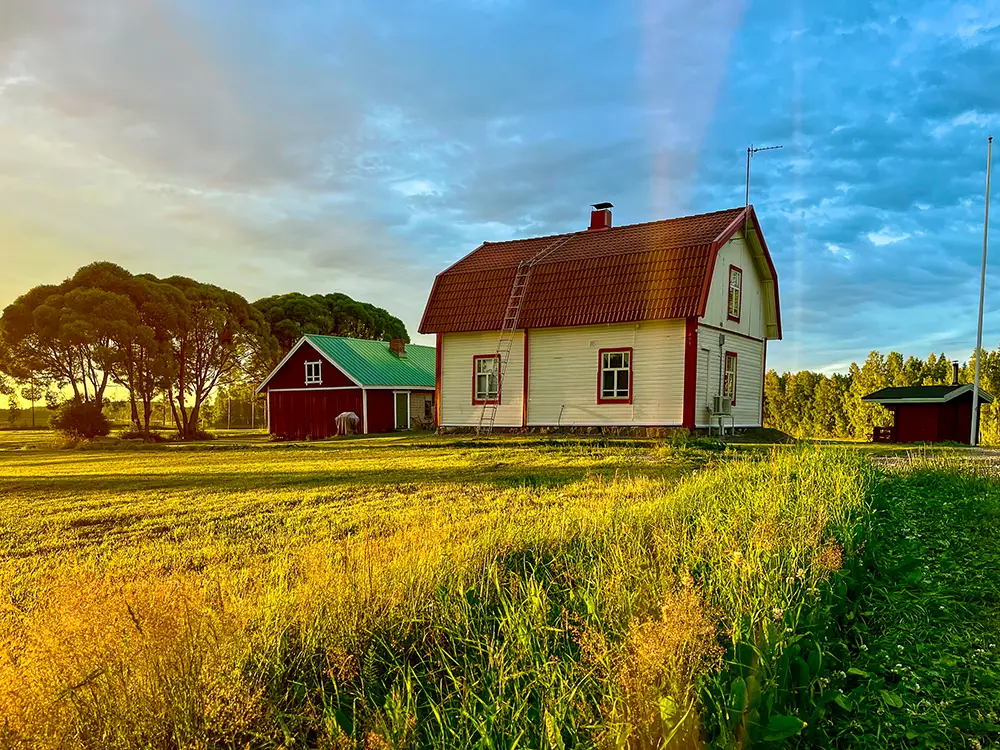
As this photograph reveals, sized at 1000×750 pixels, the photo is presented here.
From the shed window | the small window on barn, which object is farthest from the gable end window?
the shed window

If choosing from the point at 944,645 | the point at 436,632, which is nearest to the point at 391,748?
the point at 436,632

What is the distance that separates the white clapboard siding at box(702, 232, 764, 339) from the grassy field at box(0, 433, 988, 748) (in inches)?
541

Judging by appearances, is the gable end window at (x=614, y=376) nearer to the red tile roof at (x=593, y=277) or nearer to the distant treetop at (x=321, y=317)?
the red tile roof at (x=593, y=277)

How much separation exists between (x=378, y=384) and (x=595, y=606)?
89.4 ft

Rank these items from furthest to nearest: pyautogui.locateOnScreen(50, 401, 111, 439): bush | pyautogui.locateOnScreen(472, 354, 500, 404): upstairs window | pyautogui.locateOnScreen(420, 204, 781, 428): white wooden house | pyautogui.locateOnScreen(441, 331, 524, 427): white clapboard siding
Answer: pyautogui.locateOnScreen(50, 401, 111, 439): bush
pyautogui.locateOnScreen(472, 354, 500, 404): upstairs window
pyautogui.locateOnScreen(441, 331, 524, 427): white clapboard siding
pyautogui.locateOnScreen(420, 204, 781, 428): white wooden house

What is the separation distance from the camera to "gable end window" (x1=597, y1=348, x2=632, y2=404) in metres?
19.8

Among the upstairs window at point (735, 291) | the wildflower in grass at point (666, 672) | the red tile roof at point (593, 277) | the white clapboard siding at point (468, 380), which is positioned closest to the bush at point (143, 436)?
the white clapboard siding at point (468, 380)

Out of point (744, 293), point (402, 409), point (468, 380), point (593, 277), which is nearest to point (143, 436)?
point (402, 409)

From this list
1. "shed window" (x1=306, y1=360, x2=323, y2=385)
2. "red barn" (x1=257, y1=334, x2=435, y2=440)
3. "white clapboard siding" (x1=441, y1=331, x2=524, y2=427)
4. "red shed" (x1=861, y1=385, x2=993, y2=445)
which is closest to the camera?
"white clapboard siding" (x1=441, y1=331, x2=524, y2=427)

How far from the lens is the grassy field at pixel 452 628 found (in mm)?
2520

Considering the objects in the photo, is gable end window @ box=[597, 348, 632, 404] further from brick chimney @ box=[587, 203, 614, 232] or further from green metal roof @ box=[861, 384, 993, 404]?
green metal roof @ box=[861, 384, 993, 404]

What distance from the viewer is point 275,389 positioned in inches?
1267

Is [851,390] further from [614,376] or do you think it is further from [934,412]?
Result: [614,376]

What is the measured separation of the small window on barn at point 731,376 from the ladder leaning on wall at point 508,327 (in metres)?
6.71
